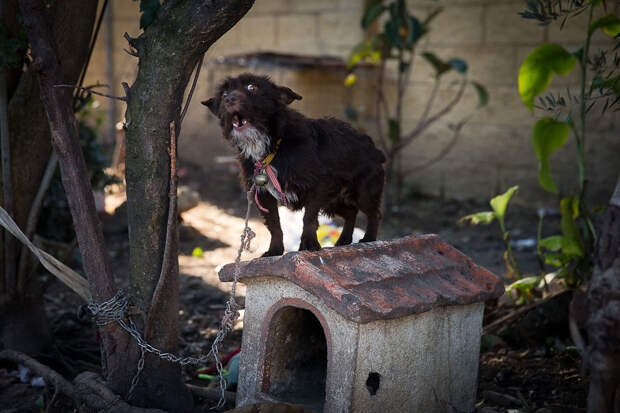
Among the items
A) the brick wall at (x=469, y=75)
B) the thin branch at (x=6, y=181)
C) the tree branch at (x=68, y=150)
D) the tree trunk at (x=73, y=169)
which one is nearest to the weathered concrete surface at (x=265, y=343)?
the tree trunk at (x=73, y=169)

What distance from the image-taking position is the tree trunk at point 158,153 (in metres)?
3.04

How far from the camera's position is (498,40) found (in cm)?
816

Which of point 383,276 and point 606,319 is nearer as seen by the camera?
point 606,319

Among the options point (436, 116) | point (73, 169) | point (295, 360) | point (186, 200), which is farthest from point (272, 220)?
point (436, 116)

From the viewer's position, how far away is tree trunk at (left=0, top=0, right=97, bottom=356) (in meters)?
3.68

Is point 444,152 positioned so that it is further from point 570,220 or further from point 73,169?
point 73,169

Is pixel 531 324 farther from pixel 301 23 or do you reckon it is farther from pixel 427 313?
pixel 301 23

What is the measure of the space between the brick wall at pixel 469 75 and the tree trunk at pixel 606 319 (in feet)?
18.3

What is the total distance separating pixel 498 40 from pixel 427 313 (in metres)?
5.84

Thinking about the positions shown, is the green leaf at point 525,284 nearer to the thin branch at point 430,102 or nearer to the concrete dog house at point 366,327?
the concrete dog house at point 366,327

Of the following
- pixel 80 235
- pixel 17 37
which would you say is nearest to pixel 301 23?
pixel 17 37

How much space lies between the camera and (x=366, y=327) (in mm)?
2873

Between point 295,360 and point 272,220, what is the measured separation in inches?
29.6

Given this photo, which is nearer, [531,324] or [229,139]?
[229,139]
